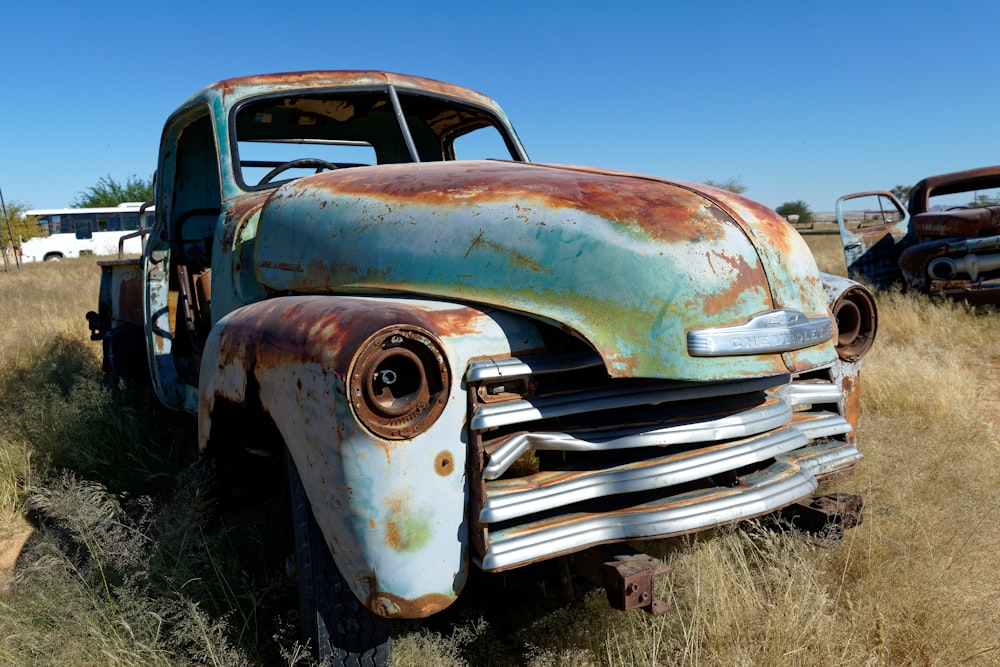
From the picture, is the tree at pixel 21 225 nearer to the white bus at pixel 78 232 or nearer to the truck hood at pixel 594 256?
the white bus at pixel 78 232

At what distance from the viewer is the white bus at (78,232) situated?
30938 mm

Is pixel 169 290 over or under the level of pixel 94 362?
over

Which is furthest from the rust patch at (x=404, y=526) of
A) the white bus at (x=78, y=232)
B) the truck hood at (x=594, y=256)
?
the white bus at (x=78, y=232)

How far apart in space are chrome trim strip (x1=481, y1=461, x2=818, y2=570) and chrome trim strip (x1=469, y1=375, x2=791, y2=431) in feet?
0.88

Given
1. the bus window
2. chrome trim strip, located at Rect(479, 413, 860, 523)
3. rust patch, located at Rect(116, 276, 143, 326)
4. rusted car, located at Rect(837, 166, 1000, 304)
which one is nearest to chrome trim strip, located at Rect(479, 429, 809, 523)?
chrome trim strip, located at Rect(479, 413, 860, 523)

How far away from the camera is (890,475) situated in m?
3.19

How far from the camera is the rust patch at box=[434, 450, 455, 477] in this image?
5.71 ft

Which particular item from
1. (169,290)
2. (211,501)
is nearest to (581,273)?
(211,501)

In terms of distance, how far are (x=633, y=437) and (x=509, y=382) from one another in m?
0.35

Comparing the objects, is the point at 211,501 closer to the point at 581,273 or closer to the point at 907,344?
the point at 581,273

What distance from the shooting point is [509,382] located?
1.87 metres

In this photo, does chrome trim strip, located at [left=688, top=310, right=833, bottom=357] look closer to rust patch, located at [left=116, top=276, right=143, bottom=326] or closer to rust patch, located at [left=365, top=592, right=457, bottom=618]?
rust patch, located at [left=365, top=592, right=457, bottom=618]

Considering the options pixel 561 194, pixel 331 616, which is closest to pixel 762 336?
pixel 561 194

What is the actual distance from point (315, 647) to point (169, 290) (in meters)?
2.67
